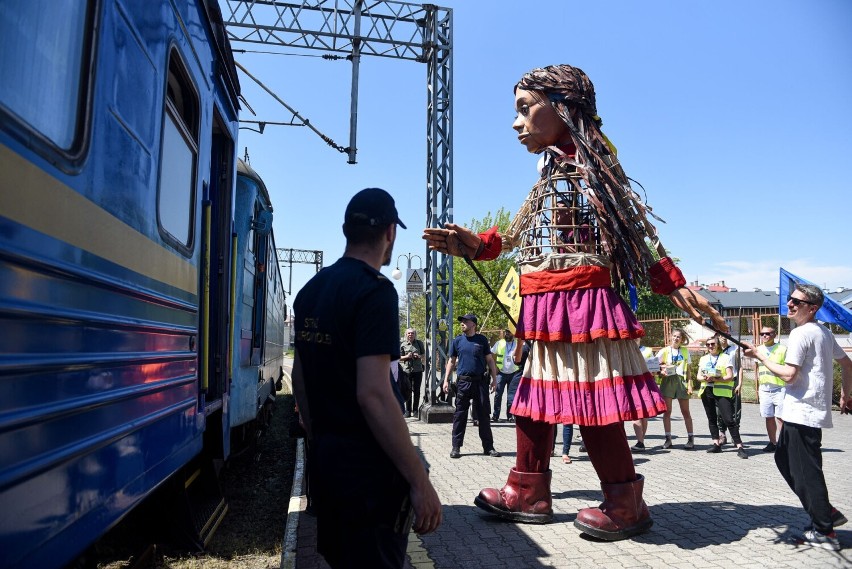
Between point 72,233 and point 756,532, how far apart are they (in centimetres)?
423

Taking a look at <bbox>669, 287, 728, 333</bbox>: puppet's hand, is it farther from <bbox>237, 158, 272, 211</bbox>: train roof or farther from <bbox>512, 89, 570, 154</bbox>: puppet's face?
<bbox>237, 158, 272, 211</bbox>: train roof

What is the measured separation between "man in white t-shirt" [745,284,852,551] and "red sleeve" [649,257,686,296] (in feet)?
1.95

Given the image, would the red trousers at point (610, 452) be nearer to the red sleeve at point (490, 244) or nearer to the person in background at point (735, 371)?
the red sleeve at point (490, 244)

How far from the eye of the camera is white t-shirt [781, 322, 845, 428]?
12.6 feet

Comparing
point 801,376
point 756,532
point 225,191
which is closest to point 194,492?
point 225,191

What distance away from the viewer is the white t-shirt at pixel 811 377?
3.85 m

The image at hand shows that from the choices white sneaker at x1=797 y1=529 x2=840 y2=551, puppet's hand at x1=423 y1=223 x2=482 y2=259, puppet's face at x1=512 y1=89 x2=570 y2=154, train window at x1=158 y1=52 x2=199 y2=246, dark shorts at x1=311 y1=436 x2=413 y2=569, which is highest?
puppet's face at x1=512 y1=89 x2=570 y2=154

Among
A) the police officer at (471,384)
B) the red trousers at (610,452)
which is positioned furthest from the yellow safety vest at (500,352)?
A: the red trousers at (610,452)

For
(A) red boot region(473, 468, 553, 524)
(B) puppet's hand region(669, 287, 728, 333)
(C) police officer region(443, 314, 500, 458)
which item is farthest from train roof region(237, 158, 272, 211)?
(B) puppet's hand region(669, 287, 728, 333)

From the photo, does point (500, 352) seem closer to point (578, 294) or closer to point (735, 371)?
point (735, 371)

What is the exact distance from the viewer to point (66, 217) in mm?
1717

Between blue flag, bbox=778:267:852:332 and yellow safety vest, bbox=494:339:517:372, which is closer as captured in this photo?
blue flag, bbox=778:267:852:332

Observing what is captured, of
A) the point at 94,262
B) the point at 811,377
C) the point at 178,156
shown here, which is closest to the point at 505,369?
the point at 811,377

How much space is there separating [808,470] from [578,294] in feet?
5.71
